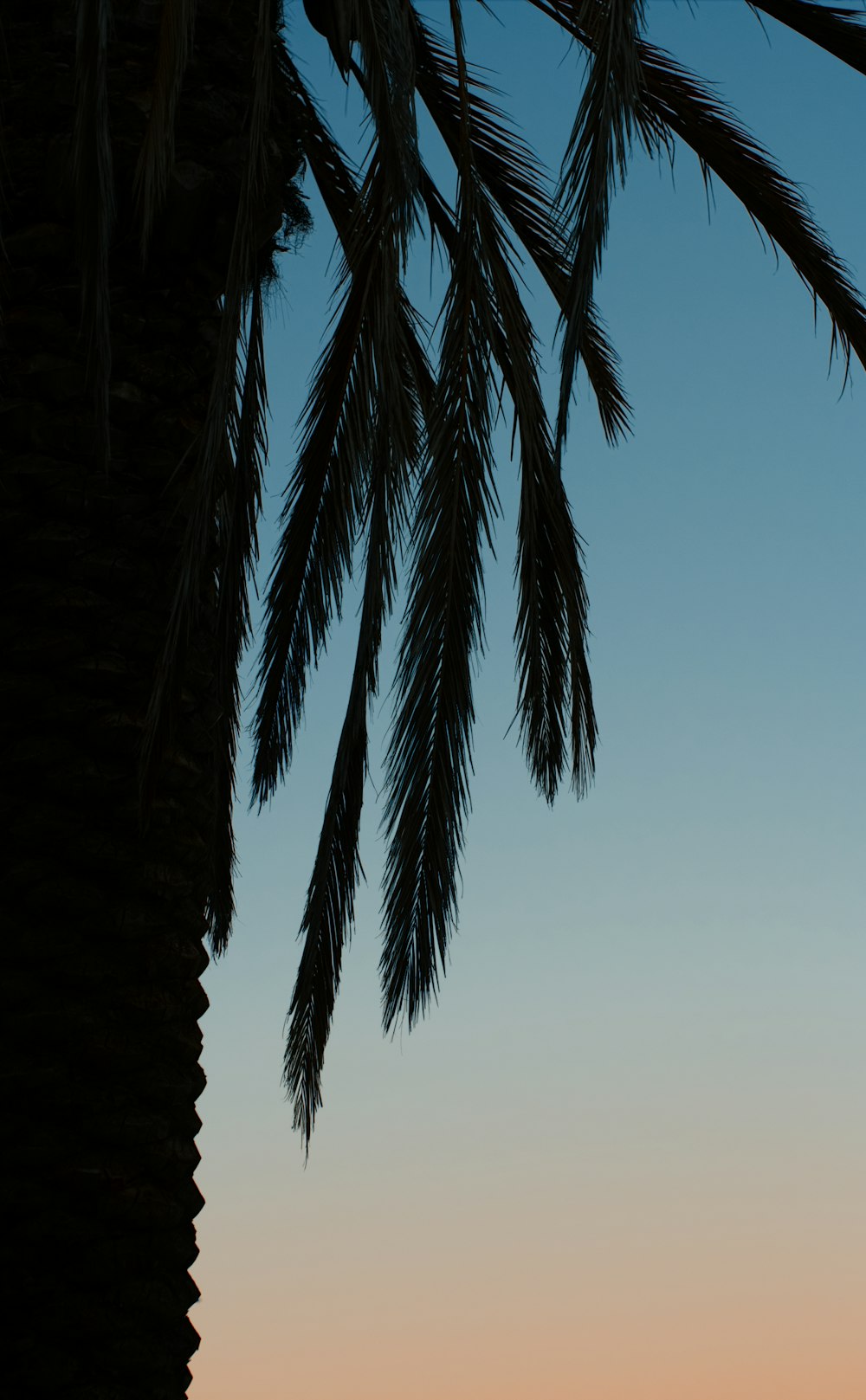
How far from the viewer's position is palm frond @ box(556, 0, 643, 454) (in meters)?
3.65

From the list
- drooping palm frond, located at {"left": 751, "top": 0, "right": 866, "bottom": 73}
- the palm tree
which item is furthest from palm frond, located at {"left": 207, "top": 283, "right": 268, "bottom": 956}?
drooping palm frond, located at {"left": 751, "top": 0, "right": 866, "bottom": 73}

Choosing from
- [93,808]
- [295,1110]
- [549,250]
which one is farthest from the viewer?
[549,250]

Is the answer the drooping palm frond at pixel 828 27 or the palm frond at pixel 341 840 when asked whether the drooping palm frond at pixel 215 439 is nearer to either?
the palm frond at pixel 341 840

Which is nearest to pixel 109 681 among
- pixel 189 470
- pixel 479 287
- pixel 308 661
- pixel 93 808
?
pixel 93 808

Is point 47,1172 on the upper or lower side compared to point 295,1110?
lower

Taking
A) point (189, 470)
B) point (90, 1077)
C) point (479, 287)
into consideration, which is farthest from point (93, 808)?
point (479, 287)

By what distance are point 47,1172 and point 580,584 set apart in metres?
2.93

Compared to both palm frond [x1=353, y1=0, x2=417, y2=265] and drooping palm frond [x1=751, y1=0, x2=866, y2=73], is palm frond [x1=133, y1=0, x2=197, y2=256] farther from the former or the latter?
drooping palm frond [x1=751, y1=0, x2=866, y2=73]

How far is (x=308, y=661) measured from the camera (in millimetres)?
5160

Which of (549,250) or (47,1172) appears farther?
(549,250)

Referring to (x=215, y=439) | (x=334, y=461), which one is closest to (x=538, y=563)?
(x=334, y=461)

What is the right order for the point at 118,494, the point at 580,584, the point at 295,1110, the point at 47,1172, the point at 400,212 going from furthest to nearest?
the point at 580,584 < the point at 295,1110 < the point at 400,212 < the point at 118,494 < the point at 47,1172

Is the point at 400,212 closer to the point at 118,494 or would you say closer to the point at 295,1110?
the point at 118,494

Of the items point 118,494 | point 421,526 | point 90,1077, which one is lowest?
point 90,1077
